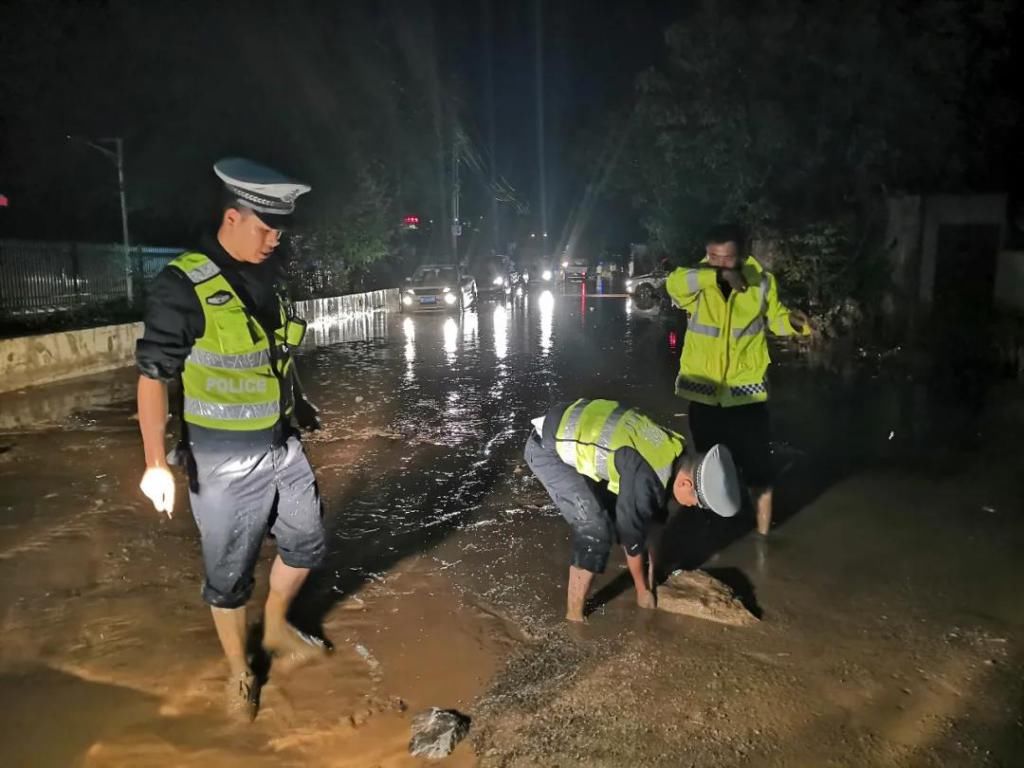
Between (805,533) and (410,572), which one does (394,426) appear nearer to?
(410,572)

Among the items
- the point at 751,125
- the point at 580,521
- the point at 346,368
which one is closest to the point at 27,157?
the point at 346,368

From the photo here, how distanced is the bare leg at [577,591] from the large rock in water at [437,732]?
37.2 inches

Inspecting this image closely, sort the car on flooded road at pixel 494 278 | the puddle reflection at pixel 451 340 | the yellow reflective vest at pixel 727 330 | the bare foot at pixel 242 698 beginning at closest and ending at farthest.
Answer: the bare foot at pixel 242 698 → the yellow reflective vest at pixel 727 330 → the puddle reflection at pixel 451 340 → the car on flooded road at pixel 494 278

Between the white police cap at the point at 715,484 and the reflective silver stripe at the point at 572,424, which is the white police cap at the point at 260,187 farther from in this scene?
the white police cap at the point at 715,484

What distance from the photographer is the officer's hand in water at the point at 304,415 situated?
3673mm

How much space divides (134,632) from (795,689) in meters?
3.11

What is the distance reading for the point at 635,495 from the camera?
3.68 metres

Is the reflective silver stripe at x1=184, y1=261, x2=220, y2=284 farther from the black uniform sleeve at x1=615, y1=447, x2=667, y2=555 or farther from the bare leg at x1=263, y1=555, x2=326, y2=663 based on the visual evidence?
the black uniform sleeve at x1=615, y1=447, x2=667, y2=555

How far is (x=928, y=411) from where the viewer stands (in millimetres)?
9000

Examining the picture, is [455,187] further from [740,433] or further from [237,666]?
[237,666]

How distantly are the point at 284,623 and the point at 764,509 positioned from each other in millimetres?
3160

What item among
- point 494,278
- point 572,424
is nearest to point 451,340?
point 572,424

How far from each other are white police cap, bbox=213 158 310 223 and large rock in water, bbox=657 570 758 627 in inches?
106

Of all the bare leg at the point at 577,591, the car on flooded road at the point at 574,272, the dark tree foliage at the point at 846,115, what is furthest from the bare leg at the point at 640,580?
the car on flooded road at the point at 574,272
